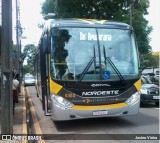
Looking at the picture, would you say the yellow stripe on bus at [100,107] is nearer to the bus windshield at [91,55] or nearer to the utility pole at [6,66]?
the bus windshield at [91,55]

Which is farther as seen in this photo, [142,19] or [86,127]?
[142,19]

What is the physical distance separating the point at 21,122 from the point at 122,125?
11.0 feet

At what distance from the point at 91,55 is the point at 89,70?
0.47 meters

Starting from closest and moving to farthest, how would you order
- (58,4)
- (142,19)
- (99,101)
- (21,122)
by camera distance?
1. (99,101)
2. (21,122)
3. (58,4)
4. (142,19)

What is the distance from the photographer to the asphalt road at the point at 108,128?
8.48m

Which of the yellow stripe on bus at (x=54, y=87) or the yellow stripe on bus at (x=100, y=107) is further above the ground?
the yellow stripe on bus at (x=54, y=87)

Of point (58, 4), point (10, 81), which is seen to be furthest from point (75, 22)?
point (58, 4)

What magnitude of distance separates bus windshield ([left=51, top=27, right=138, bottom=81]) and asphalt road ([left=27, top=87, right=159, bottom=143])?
59.1 inches

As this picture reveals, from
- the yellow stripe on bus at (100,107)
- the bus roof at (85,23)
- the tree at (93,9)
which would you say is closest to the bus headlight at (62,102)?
the yellow stripe on bus at (100,107)

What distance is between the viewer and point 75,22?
1023cm

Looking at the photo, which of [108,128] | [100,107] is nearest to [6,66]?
[100,107]

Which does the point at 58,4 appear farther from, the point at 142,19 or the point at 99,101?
the point at 99,101

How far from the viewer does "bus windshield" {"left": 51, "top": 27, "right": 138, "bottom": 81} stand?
9.64 meters

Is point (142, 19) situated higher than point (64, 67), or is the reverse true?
point (142, 19)
